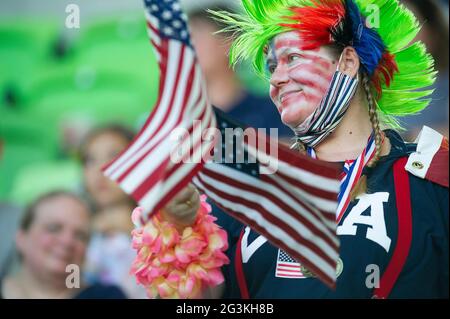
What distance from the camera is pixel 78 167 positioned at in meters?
4.92

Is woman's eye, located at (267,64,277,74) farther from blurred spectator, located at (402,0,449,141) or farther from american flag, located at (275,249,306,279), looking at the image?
blurred spectator, located at (402,0,449,141)

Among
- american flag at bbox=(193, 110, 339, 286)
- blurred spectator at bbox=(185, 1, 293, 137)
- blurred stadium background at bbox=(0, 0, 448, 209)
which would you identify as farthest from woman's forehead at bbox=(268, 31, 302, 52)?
blurred stadium background at bbox=(0, 0, 448, 209)

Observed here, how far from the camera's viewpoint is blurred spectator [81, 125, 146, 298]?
14.5 feet

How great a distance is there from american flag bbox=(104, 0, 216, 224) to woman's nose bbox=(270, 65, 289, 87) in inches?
15.1

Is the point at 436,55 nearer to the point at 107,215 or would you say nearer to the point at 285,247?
the point at 285,247

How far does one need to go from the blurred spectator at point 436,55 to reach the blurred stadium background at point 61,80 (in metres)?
1.59

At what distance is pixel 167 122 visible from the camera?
8.63 feet

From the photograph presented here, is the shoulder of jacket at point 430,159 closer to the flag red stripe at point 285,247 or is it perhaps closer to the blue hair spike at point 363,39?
the blue hair spike at point 363,39

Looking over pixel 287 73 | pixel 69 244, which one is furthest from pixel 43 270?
pixel 287 73

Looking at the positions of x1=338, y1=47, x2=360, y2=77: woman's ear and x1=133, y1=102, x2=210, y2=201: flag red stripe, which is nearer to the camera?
x1=133, y1=102, x2=210, y2=201: flag red stripe

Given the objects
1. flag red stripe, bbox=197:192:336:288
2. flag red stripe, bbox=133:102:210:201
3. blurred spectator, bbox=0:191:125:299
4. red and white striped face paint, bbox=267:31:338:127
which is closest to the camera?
flag red stripe, bbox=133:102:210:201

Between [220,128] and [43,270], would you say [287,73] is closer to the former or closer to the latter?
[220,128]

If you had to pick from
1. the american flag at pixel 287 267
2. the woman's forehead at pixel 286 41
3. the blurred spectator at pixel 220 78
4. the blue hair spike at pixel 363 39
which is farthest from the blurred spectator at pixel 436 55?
the american flag at pixel 287 267
